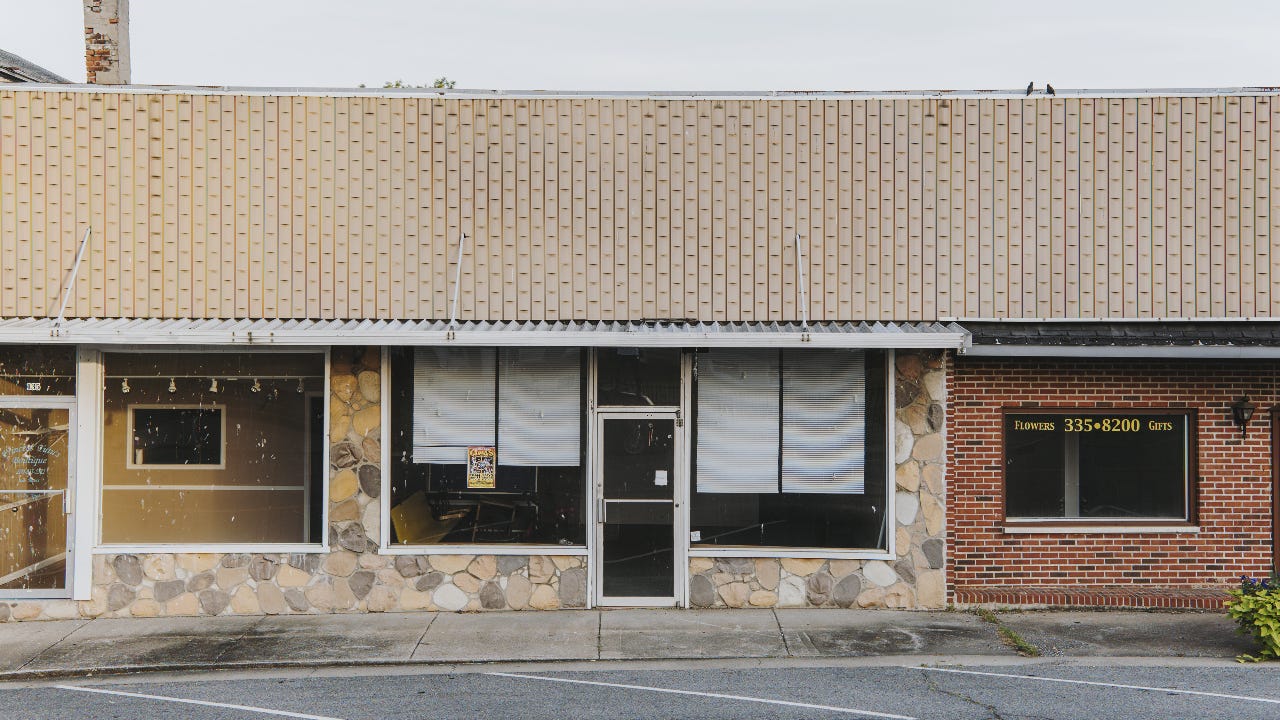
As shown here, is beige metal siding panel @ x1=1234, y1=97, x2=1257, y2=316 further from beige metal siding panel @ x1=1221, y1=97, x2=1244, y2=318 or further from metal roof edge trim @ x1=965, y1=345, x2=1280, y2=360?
metal roof edge trim @ x1=965, y1=345, x2=1280, y2=360

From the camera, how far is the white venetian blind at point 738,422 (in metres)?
11.7

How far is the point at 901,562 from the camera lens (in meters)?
11.5

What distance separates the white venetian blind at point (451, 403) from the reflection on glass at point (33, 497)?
12.4 ft

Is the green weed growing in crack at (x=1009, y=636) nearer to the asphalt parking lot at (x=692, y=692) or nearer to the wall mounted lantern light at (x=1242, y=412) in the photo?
the asphalt parking lot at (x=692, y=692)

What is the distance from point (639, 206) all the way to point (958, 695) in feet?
19.3

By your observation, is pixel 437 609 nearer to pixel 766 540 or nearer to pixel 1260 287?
pixel 766 540

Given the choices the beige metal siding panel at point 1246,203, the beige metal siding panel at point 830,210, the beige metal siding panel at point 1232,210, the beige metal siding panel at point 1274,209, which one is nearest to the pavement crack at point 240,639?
the beige metal siding panel at point 830,210

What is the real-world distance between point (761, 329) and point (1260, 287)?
5.33 meters

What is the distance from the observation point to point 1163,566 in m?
11.6

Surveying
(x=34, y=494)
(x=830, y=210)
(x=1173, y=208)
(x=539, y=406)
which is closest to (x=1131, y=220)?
(x=1173, y=208)

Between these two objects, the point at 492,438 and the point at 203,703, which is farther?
the point at 492,438

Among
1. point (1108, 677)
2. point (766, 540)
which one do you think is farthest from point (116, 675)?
point (1108, 677)

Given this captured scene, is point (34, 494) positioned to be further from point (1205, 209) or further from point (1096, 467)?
point (1205, 209)

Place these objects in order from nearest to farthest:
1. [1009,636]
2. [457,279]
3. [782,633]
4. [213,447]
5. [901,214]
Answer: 1. [1009,636]
2. [782,633]
3. [457,279]
4. [901,214]
5. [213,447]
